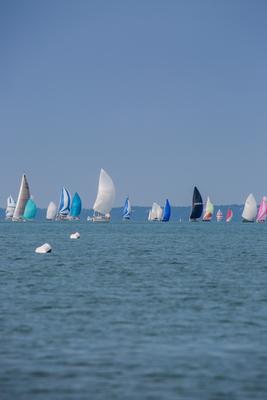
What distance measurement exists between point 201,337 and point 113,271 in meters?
26.9

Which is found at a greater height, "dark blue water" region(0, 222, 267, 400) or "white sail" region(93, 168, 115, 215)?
"white sail" region(93, 168, 115, 215)

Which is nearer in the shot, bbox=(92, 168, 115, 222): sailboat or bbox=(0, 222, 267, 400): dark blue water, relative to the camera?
bbox=(0, 222, 267, 400): dark blue water

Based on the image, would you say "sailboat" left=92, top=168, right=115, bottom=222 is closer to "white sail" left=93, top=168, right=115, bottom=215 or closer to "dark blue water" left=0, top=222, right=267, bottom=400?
"white sail" left=93, top=168, right=115, bottom=215

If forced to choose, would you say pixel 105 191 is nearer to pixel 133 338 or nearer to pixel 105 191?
pixel 105 191

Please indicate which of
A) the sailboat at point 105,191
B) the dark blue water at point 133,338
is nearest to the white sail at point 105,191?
the sailboat at point 105,191

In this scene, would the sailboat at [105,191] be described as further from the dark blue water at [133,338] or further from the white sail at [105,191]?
the dark blue water at [133,338]

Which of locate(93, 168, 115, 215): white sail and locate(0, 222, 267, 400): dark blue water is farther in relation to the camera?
locate(93, 168, 115, 215): white sail

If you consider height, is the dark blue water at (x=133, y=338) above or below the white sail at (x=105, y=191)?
below

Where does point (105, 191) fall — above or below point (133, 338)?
above

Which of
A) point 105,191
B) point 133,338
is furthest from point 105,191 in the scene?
point 133,338

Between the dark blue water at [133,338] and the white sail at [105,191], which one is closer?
the dark blue water at [133,338]

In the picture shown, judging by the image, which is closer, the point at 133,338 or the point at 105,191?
the point at 133,338

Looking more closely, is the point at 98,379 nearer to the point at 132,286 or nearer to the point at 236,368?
the point at 236,368

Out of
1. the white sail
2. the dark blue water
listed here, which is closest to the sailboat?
the white sail
